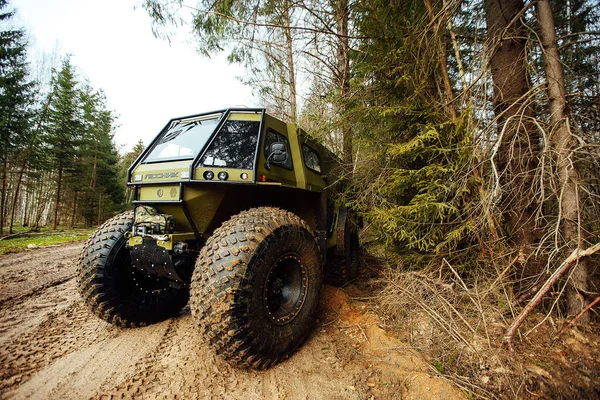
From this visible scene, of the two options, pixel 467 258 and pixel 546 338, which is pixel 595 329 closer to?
pixel 546 338

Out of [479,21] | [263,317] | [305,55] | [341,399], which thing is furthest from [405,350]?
[305,55]

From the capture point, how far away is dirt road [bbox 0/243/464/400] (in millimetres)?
1795

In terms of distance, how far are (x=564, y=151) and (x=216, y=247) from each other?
9.85 ft

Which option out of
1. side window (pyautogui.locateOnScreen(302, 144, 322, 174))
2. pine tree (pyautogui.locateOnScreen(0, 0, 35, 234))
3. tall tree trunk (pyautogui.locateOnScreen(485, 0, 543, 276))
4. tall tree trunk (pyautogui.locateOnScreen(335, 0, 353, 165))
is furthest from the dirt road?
pine tree (pyautogui.locateOnScreen(0, 0, 35, 234))

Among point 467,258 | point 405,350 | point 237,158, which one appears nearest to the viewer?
point 405,350

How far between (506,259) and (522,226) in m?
0.39

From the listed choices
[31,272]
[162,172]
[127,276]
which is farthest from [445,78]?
[31,272]

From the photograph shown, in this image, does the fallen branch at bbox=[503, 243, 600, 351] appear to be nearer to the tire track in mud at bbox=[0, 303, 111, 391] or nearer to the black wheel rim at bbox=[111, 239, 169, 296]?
the black wheel rim at bbox=[111, 239, 169, 296]

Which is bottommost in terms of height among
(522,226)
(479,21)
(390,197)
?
(522,226)

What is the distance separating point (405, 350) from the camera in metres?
2.30

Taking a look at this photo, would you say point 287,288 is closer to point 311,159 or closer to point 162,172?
point 162,172

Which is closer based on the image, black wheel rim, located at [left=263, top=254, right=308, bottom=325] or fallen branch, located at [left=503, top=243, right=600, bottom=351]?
fallen branch, located at [left=503, top=243, right=600, bottom=351]

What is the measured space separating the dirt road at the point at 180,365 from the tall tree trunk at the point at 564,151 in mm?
1546

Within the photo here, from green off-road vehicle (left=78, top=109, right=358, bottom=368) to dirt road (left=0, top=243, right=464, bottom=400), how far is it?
0.20 metres
